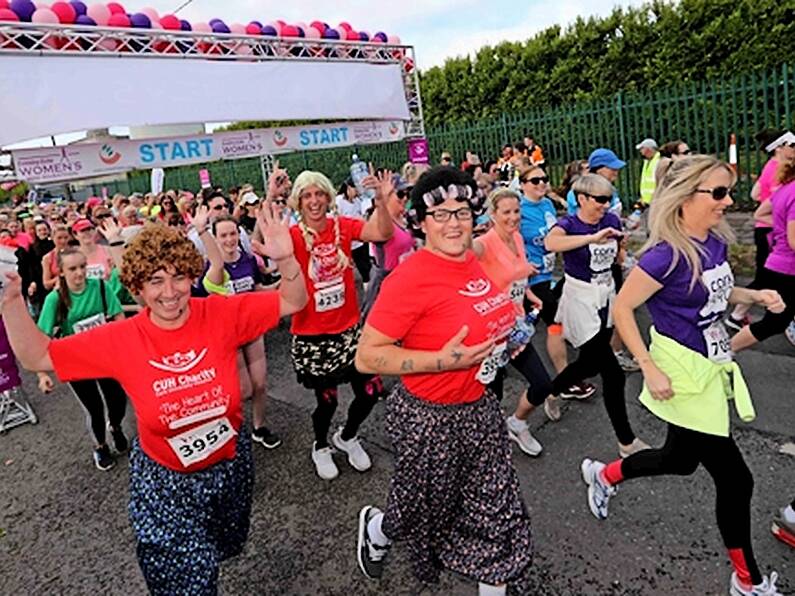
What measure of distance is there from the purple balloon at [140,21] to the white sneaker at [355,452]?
5939mm

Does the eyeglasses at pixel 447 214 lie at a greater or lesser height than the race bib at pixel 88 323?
greater

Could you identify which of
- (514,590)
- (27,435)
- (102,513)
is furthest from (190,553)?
(27,435)

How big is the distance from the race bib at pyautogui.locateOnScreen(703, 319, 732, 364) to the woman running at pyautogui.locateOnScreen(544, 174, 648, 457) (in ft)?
3.41

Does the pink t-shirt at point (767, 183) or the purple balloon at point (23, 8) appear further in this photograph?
the purple balloon at point (23, 8)

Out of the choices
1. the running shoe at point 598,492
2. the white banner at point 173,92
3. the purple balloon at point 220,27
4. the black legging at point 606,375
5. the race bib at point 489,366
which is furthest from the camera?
the purple balloon at point 220,27

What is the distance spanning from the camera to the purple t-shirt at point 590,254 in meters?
3.75

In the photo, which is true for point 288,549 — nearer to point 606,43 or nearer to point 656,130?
point 656,130

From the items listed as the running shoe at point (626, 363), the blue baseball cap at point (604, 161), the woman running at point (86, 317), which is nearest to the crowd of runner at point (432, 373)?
the running shoe at point (626, 363)

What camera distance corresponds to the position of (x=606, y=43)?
13328 millimetres

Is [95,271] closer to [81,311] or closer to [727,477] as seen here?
[81,311]

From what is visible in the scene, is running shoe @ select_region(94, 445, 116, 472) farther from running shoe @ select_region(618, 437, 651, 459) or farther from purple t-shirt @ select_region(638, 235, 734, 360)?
purple t-shirt @ select_region(638, 235, 734, 360)

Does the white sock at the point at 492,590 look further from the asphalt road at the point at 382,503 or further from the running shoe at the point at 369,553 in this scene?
the running shoe at the point at 369,553

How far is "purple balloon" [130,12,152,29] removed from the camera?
7156 mm

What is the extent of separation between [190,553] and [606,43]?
1412 cm
